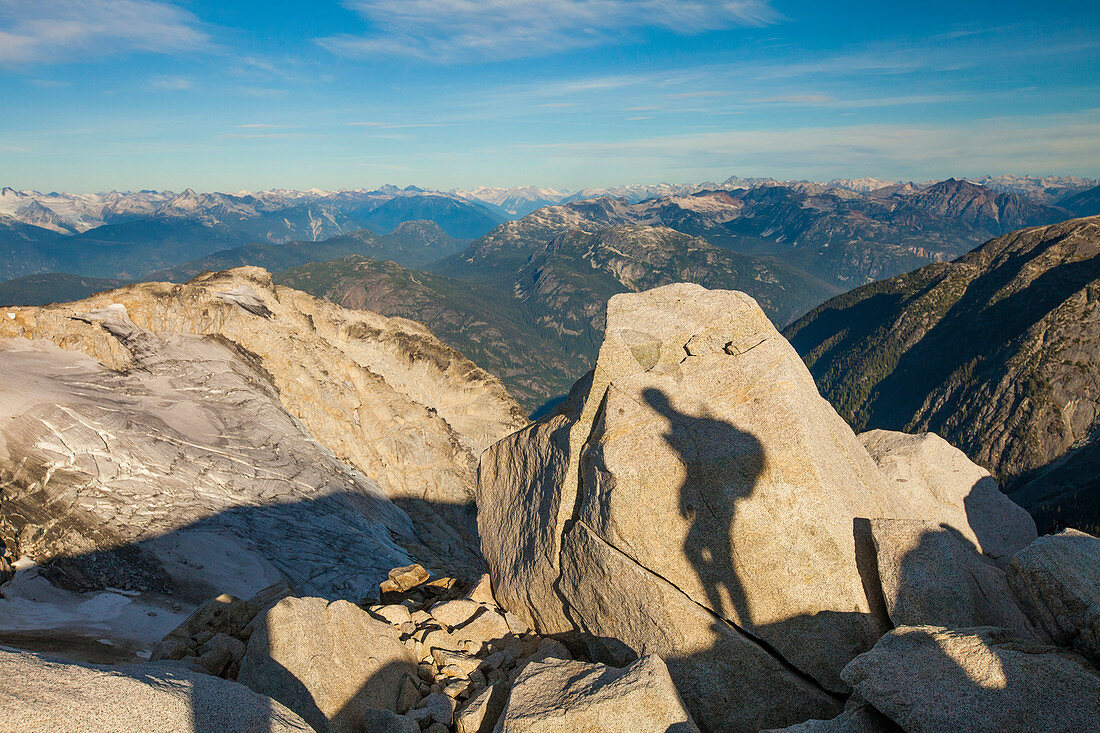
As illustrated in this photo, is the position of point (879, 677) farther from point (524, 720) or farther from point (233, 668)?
point (233, 668)

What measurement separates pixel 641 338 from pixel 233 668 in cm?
1520

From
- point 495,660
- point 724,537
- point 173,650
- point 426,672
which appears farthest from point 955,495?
point 173,650

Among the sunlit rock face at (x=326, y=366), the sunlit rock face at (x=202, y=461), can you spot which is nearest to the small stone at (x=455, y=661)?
the sunlit rock face at (x=202, y=461)

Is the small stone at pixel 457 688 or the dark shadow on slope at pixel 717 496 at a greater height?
the dark shadow on slope at pixel 717 496

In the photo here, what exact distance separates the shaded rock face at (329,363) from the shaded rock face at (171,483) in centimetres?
205

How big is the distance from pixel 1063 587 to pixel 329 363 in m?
62.9

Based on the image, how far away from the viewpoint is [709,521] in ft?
48.5

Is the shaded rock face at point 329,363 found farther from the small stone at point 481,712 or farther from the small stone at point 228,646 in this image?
the small stone at point 481,712

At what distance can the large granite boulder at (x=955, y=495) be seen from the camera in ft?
68.9

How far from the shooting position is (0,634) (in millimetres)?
20812

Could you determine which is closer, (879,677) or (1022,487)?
(879,677)

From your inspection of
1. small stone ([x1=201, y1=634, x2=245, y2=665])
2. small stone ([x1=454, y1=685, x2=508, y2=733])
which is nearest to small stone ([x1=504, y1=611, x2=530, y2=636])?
small stone ([x1=454, y1=685, x2=508, y2=733])

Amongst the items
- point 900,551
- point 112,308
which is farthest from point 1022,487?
point 112,308

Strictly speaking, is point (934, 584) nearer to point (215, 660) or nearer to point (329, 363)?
point (215, 660)
